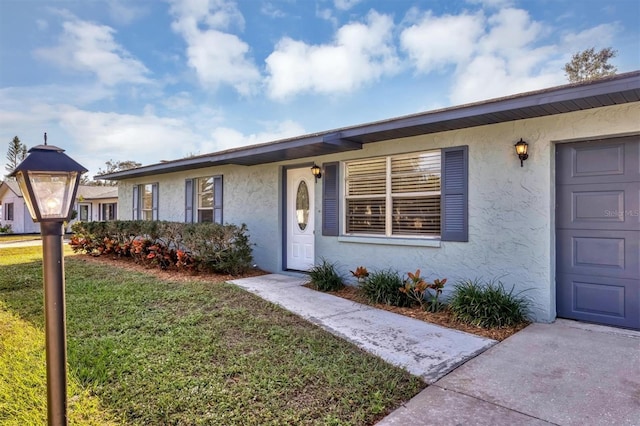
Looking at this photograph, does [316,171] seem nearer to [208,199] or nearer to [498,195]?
[498,195]

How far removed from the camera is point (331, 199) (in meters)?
7.44

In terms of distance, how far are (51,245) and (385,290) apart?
4.92m

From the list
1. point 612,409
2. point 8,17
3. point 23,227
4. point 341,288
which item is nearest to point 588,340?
point 612,409

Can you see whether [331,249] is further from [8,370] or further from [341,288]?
[8,370]

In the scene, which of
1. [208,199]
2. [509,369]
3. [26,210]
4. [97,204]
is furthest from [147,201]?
[26,210]

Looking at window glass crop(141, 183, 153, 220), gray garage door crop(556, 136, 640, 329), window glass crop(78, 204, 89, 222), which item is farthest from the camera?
window glass crop(78, 204, 89, 222)

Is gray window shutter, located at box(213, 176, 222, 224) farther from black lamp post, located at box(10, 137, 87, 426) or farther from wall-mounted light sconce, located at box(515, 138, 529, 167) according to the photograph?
black lamp post, located at box(10, 137, 87, 426)

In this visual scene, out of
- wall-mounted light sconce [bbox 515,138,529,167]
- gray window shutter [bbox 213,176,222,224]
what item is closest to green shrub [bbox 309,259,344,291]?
wall-mounted light sconce [bbox 515,138,529,167]

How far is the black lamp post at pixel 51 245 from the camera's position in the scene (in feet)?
6.40

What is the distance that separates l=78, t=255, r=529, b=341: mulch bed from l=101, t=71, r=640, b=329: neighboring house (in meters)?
0.66

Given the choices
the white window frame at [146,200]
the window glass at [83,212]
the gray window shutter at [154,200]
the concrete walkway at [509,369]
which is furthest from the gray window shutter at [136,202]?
the window glass at [83,212]

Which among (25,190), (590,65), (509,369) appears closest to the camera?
(25,190)

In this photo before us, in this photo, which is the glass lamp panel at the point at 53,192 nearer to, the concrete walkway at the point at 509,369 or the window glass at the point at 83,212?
the concrete walkway at the point at 509,369

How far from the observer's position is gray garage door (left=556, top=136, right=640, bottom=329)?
4.55 meters
